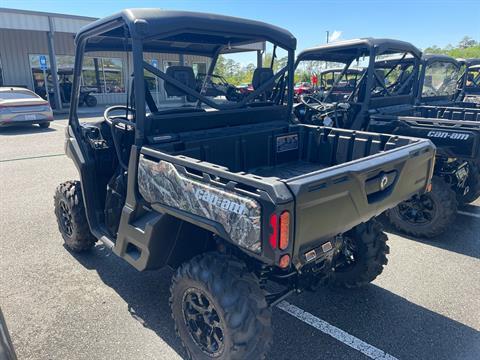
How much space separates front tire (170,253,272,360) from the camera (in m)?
2.14

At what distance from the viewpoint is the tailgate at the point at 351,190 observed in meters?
1.92

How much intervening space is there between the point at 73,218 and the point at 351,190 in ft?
9.10

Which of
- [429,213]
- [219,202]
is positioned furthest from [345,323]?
[429,213]

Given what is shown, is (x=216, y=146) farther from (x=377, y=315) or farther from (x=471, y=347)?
(x=471, y=347)

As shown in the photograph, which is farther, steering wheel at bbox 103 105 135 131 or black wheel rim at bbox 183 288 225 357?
steering wheel at bbox 103 105 135 131

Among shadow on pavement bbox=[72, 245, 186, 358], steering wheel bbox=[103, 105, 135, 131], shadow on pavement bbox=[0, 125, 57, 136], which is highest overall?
steering wheel bbox=[103, 105, 135, 131]

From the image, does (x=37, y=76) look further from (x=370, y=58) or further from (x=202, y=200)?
(x=202, y=200)

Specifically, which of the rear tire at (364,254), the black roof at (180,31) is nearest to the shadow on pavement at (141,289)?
the rear tire at (364,254)

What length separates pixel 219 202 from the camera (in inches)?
79.7

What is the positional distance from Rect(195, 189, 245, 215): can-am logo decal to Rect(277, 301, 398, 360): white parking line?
1.49m

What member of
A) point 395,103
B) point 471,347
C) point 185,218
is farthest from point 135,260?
point 395,103

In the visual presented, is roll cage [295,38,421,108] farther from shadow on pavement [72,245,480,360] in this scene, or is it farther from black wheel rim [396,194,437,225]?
shadow on pavement [72,245,480,360]

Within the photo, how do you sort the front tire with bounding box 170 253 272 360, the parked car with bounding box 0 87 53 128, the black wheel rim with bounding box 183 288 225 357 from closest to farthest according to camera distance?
the front tire with bounding box 170 253 272 360 → the black wheel rim with bounding box 183 288 225 357 → the parked car with bounding box 0 87 53 128

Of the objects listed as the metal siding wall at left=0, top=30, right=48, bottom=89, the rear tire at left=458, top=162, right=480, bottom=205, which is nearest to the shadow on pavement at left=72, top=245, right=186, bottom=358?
the rear tire at left=458, top=162, right=480, bottom=205
